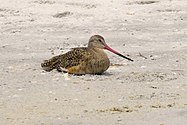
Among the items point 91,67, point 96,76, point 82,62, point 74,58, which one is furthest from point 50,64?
point 96,76

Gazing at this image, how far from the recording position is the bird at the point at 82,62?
10.2 meters

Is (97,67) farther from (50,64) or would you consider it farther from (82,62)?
(50,64)

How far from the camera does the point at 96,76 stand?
1010 cm

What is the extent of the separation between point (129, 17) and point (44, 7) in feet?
6.85

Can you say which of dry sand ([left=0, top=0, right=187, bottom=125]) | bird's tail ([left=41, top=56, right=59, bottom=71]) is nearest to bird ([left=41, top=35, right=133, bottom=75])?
bird's tail ([left=41, top=56, right=59, bottom=71])

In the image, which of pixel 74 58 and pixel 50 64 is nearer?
pixel 74 58

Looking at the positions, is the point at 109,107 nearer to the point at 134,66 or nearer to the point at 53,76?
the point at 53,76

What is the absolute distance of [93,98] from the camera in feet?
28.5

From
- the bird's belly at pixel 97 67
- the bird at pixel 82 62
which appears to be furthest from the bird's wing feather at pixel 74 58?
the bird's belly at pixel 97 67

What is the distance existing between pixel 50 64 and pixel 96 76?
72 centimetres

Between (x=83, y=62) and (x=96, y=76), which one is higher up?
(x=83, y=62)

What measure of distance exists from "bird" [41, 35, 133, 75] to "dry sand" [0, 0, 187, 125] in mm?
129

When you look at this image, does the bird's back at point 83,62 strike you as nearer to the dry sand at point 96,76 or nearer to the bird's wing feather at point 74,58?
the bird's wing feather at point 74,58

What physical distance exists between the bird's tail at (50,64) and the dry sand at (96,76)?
90 millimetres
